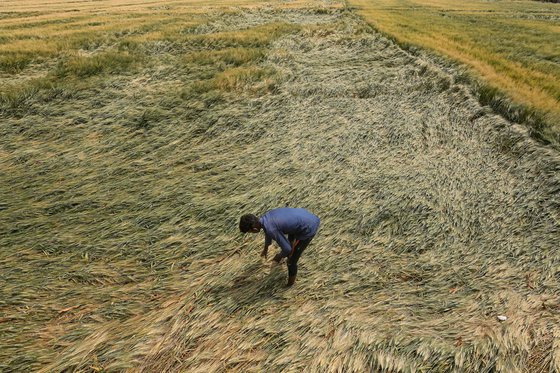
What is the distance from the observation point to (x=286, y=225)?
4.00 meters

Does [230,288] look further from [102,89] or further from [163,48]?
[163,48]

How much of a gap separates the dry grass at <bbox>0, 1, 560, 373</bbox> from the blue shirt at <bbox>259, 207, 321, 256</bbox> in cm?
80

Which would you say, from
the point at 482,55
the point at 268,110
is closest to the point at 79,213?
the point at 268,110

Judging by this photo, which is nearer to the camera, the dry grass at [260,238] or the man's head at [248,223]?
the dry grass at [260,238]

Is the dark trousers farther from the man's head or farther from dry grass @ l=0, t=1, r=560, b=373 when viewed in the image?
the man's head

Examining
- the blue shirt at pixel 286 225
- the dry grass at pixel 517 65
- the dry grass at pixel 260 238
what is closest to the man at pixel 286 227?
the blue shirt at pixel 286 225

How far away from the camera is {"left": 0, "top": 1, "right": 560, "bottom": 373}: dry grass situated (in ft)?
11.9

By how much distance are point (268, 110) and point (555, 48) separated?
1809 cm

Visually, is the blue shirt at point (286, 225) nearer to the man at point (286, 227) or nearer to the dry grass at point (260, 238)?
the man at point (286, 227)

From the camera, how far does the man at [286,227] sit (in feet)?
12.6

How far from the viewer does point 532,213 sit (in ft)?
17.6

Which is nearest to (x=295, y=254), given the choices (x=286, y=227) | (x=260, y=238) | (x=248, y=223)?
(x=286, y=227)

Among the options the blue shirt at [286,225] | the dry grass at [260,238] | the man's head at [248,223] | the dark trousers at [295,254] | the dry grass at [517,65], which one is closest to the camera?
the dry grass at [260,238]

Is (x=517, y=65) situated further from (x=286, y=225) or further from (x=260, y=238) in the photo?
(x=286, y=225)
